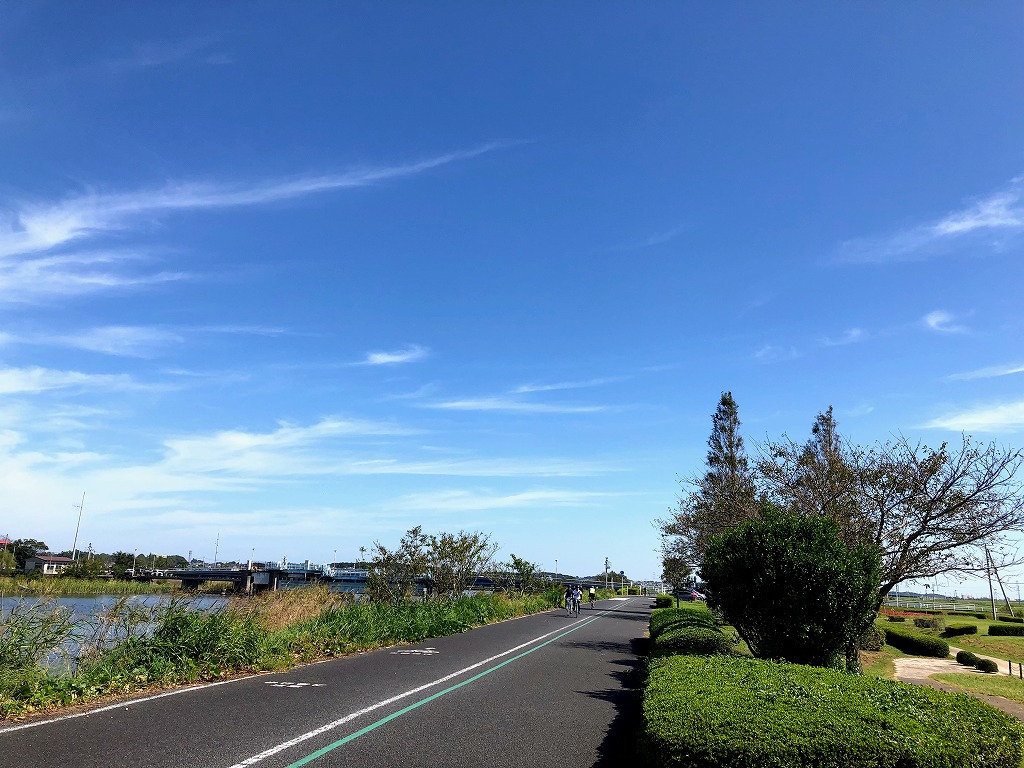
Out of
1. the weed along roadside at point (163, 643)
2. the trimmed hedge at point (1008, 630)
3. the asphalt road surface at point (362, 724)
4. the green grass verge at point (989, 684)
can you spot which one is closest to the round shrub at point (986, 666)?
the green grass verge at point (989, 684)

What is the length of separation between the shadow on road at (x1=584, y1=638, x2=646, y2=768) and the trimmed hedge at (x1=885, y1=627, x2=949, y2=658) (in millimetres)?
16491

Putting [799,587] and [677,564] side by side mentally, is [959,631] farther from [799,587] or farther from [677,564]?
[799,587]

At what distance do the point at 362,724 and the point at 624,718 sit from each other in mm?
3670

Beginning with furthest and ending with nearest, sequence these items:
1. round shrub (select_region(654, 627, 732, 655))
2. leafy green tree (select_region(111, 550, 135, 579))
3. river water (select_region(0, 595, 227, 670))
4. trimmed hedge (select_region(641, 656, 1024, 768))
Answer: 1. leafy green tree (select_region(111, 550, 135, 579))
2. round shrub (select_region(654, 627, 732, 655))
3. river water (select_region(0, 595, 227, 670))
4. trimmed hedge (select_region(641, 656, 1024, 768))

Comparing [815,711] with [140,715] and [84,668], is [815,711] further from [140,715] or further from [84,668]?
[84,668]

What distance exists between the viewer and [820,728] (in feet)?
17.9

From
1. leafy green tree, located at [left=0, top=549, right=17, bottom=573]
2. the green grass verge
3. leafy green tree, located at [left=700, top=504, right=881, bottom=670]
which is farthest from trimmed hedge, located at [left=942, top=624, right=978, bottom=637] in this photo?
leafy green tree, located at [left=0, top=549, right=17, bottom=573]

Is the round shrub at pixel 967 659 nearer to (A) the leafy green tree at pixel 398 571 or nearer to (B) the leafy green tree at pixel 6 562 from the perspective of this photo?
(A) the leafy green tree at pixel 398 571

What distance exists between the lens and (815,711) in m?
5.95

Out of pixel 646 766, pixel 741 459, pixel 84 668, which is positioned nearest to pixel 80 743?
pixel 84 668

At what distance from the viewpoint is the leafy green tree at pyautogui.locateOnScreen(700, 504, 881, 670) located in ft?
36.7

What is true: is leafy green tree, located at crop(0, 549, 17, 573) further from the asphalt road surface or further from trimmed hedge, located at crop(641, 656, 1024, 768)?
trimmed hedge, located at crop(641, 656, 1024, 768)

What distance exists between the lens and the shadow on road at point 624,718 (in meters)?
7.18

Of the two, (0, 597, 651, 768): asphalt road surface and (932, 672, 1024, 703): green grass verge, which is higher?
(0, 597, 651, 768): asphalt road surface
